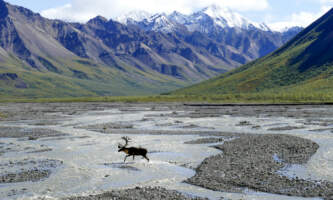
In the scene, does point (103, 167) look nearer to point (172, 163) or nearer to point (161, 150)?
point (172, 163)

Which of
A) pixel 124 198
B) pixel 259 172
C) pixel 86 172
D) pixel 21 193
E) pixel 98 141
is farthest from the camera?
pixel 98 141

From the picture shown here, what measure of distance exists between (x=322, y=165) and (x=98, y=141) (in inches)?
1097

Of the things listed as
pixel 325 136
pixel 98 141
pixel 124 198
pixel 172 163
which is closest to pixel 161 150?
pixel 172 163

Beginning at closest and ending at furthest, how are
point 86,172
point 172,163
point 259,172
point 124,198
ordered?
point 124,198, point 259,172, point 86,172, point 172,163

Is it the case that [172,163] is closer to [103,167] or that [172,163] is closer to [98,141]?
[103,167]

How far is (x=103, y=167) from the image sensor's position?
3197 cm

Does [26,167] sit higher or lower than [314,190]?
lower

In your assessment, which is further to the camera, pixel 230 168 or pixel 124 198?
pixel 230 168

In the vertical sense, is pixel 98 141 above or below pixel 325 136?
below

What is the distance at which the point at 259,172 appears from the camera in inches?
1110

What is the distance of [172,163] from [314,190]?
43.0 ft

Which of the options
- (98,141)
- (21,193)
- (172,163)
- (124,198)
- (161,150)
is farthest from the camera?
(98,141)

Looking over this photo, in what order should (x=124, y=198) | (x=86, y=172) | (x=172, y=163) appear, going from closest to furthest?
(x=124, y=198) < (x=86, y=172) < (x=172, y=163)

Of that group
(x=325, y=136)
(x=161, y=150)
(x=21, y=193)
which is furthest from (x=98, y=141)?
(x=325, y=136)
